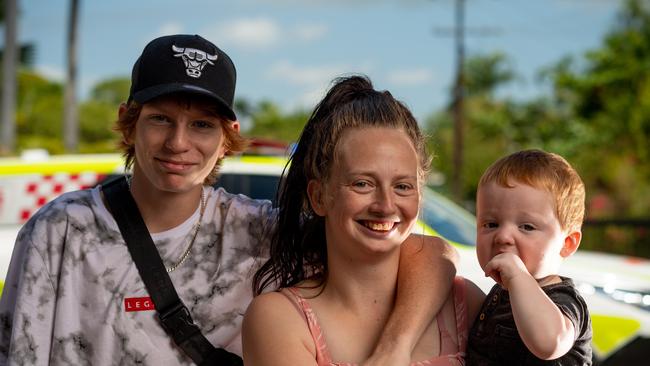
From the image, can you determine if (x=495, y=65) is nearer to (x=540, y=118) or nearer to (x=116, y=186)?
(x=540, y=118)

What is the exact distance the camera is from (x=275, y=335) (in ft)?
6.68

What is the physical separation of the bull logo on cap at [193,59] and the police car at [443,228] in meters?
2.54

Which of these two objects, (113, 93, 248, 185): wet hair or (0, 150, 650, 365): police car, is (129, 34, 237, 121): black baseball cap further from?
(0, 150, 650, 365): police car

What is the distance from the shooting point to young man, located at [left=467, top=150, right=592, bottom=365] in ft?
6.91

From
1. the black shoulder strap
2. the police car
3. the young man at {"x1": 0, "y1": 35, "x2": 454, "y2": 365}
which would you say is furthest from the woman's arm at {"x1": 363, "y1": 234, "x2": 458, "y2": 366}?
the police car

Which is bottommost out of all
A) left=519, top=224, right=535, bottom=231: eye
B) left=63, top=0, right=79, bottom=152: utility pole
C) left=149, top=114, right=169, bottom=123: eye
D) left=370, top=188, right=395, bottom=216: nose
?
left=63, top=0, right=79, bottom=152: utility pole

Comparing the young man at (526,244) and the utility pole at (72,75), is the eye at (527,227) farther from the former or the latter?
the utility pole at (72,75)

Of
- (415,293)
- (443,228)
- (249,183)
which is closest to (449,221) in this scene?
(443,228)

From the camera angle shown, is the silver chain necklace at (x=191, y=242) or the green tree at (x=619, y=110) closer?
the silver chain necklace at (x=191, y=242)

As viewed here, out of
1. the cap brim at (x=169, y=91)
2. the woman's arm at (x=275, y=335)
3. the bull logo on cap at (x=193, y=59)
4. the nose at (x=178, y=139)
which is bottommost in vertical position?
the woman's arm at (x=275, y=335)

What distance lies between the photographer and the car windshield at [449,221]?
5.69 m

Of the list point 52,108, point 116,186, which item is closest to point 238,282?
point 116,186

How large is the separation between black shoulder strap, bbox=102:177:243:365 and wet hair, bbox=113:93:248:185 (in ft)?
0.85

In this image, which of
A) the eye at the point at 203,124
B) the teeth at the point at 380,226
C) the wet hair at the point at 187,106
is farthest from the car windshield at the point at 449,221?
the teeth at the point at 380,226
